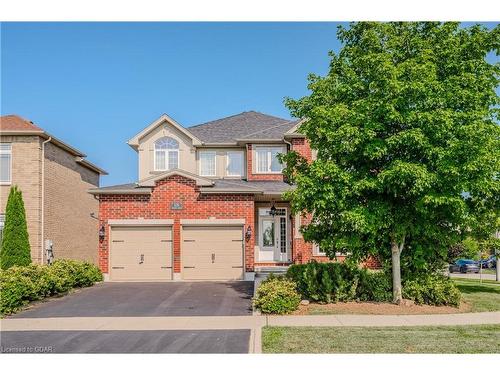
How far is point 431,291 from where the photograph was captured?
12820 mm

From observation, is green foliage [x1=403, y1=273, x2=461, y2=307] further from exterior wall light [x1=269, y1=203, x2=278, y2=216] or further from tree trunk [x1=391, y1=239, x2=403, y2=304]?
exterior wall light [x1=269, y1=203, x2=278, y2=216]

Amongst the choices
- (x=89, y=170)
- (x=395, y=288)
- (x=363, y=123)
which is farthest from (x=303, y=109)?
(x=89, y=170)

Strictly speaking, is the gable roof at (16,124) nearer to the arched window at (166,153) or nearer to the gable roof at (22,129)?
the gable roof at (22,129)

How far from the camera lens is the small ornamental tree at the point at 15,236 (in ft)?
56.6

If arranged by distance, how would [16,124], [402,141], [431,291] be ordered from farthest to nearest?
[16,124], [431,291], [402,141]

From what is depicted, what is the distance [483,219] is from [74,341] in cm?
1111

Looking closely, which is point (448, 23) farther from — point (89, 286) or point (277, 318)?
point (89, 286)

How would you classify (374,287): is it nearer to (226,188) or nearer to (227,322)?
(227,322)

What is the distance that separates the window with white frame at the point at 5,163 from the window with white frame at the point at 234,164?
393 inches

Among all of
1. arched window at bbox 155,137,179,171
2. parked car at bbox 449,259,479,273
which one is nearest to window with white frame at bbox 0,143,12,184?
arched window at bbox 155,137,179,171

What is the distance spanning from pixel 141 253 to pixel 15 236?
4.82 metres

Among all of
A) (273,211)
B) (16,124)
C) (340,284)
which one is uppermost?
(16,124)

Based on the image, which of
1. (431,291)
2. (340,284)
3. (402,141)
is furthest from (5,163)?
(431,291)

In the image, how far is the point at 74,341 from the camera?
915cm
